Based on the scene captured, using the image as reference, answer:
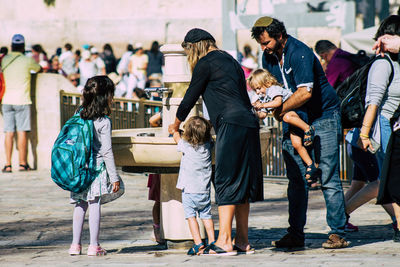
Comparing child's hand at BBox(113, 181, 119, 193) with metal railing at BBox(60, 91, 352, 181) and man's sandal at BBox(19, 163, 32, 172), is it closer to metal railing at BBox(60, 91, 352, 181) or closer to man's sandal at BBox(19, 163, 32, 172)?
metal railing at BBox(60, 91, 352, 181)

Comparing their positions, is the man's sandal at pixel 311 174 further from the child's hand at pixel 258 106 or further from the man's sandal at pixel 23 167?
the man's sandal at pixel 23 167

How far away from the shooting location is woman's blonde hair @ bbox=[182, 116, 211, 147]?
6574 mm

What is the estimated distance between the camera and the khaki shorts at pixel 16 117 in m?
13.4

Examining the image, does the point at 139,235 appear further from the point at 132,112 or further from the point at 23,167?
the point at 23,167

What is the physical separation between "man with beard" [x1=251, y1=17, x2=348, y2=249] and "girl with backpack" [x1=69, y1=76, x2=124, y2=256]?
132cm

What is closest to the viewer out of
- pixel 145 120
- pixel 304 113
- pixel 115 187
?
pixel 115 187

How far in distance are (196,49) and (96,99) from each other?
89cm

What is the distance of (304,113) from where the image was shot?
22.7 feet

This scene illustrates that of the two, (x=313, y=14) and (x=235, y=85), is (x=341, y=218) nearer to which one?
(x=235, y=85)

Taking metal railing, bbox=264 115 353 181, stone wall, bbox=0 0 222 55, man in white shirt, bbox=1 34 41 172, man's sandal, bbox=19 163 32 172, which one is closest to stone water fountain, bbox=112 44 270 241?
metal railing, bbox=264 115 353 181

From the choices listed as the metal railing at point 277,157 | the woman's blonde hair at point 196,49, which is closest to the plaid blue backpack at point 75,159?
the woman's blonde hair at point 196,49

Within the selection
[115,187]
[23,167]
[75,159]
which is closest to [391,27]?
[115,187]

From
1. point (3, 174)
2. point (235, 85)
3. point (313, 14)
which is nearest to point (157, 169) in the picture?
point (235, 85)

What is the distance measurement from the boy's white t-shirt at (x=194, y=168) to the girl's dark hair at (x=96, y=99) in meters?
0.68
